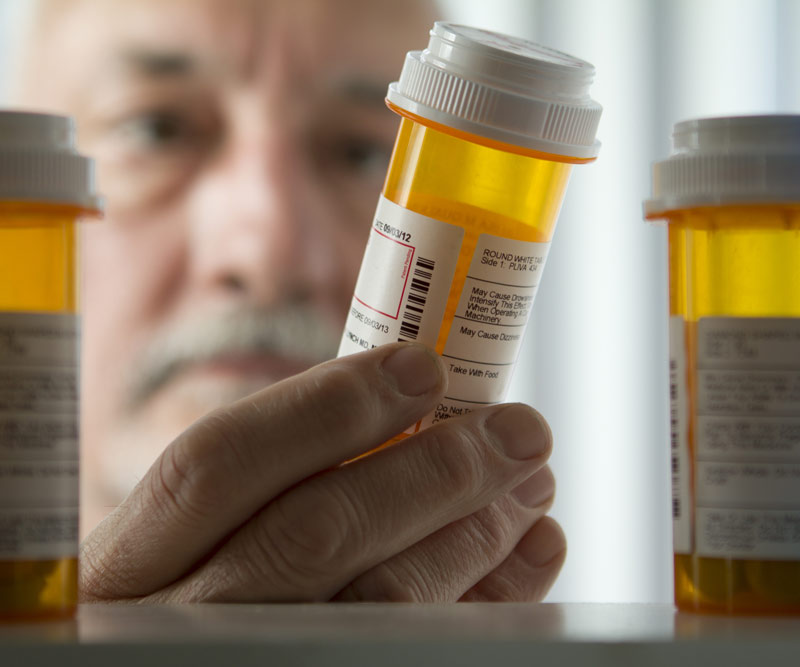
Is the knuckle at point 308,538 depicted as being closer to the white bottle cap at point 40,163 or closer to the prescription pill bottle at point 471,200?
the prescription pill bottle at point 471,200

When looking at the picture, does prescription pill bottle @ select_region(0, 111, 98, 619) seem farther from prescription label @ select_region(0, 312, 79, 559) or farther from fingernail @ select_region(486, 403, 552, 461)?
fingernail @ select_region(486, 403, 552, 461)

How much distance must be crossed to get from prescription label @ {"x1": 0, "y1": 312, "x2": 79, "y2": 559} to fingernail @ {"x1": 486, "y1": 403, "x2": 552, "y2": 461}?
9.8 inches

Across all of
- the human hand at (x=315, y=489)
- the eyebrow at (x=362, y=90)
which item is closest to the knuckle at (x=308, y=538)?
the human hand at (x=315, y=489)

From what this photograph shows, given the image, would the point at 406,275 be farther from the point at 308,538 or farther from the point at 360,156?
the point at 360,156

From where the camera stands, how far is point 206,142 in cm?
170

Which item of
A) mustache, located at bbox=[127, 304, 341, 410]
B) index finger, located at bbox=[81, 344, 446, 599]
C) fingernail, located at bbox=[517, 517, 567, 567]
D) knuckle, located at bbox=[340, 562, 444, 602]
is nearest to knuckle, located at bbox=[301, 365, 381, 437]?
index finger, located at bbox=[81, 344, 446, 599]

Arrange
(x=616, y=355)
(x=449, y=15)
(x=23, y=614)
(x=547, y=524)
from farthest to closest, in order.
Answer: (x=616, y=355) < (x=449, y=15) < (x=547, y=524) < (x=23, y=614)

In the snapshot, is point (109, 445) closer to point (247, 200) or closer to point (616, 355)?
point (247, 200)

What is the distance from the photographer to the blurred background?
1.90m

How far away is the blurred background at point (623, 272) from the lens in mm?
1898

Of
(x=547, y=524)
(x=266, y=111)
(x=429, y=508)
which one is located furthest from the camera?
(x=266, y=111)

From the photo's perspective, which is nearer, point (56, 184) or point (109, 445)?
point (56, 184)

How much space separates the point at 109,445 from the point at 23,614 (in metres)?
1.47

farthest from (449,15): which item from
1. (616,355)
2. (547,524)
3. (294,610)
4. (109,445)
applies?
(294,610)
